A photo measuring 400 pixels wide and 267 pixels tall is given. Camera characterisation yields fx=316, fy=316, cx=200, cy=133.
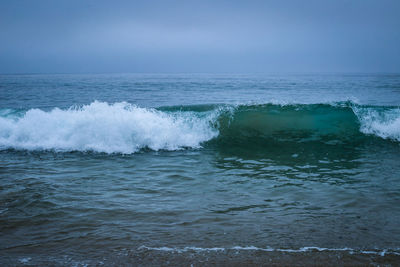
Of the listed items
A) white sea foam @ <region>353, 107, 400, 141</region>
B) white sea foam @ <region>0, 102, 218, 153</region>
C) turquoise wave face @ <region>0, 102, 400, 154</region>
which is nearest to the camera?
white sea foam @ <region>0, 102, 218, 153</region>

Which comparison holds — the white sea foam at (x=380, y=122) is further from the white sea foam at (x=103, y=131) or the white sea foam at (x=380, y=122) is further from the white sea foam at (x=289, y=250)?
the white sea foam at (x=289, y=250)

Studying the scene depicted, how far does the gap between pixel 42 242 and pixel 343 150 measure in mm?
7543

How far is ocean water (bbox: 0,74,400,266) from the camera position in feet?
10.3

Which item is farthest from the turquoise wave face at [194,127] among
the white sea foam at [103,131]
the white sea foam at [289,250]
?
the white sea foam at [289,250]

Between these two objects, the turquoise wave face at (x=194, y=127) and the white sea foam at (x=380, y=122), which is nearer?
the turquoise wave face at (x=194, y=127)

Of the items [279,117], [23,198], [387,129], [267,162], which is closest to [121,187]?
[23,198]

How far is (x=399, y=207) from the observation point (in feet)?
14.1

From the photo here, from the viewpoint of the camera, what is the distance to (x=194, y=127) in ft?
33.6

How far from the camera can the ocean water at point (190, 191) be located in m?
3.13

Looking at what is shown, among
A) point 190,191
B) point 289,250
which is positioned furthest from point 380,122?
point 289,250

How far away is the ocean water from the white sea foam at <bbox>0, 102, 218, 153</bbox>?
0.14 feet

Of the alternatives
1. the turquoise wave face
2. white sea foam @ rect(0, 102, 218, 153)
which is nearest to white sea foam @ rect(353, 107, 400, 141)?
the turquoise wave face

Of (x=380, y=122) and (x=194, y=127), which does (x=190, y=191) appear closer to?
(x=194, y=127)

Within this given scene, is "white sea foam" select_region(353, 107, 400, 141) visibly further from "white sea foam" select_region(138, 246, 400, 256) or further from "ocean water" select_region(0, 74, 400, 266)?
"white sea foam" select_region(138, 246, 400, 256)
